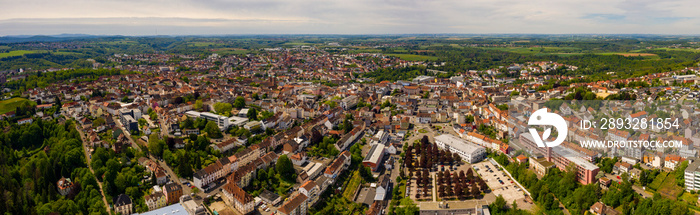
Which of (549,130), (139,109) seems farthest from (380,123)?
(139,109)

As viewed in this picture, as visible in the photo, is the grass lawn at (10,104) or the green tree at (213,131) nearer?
the green tree at (213,131)

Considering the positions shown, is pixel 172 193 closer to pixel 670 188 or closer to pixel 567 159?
pixel 567 159

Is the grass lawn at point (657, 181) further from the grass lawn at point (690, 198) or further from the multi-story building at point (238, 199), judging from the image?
the multi-story building at point (238, 199)

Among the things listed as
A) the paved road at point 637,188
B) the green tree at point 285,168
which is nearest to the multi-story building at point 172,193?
the green tree at point 285,168

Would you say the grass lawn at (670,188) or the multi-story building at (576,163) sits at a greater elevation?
the multi-story building at (576,163)

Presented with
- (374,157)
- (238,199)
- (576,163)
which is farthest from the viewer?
(374,157)

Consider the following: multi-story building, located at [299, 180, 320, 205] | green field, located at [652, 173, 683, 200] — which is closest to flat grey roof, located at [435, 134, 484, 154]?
green field, located at [652, 173, 683, 200]

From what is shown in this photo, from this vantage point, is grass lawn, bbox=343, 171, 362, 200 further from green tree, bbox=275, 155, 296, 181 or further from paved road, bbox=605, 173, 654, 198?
paved road, bbox=605, 173, 654, 198
